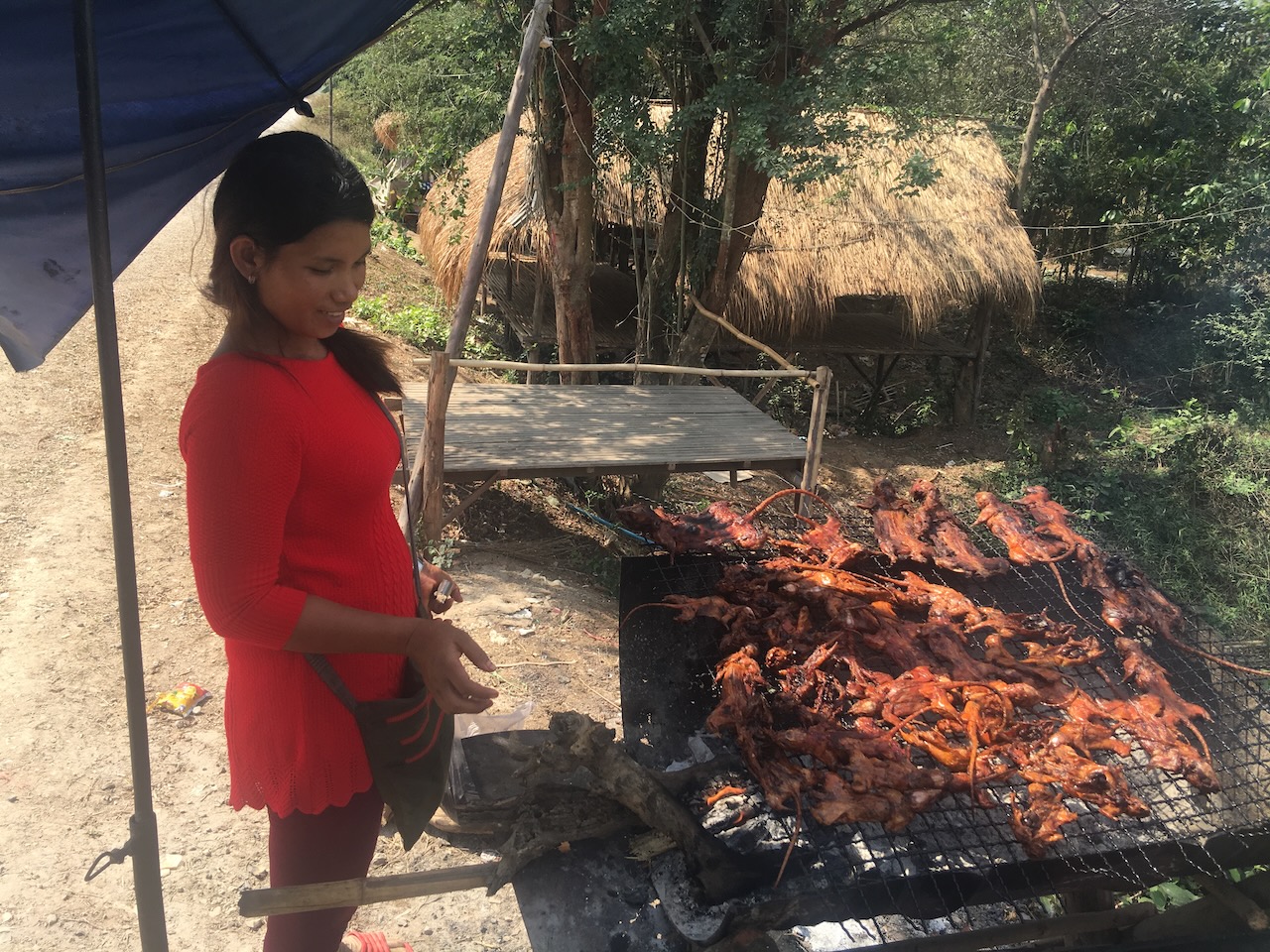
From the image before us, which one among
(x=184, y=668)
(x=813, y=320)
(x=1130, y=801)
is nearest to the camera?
(x=1130, y=801)

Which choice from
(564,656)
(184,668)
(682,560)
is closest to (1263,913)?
(682,560)

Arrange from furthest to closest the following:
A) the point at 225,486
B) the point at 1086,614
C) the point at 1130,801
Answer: the point at 1086,614, the point at 1130,801, the point at 225,486

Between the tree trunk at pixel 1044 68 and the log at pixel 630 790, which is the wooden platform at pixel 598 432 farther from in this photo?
the tree trunk at pixel 1044 68

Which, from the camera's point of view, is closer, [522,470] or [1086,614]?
[1086,614]

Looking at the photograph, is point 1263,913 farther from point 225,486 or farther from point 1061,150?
point 1061,150

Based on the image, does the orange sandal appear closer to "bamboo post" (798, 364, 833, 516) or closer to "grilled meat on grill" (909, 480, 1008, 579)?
"grilled meat on grill" (909, 480, 1008, 579)

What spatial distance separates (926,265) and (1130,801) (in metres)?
Answer: 9.26

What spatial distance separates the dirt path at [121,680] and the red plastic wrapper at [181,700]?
54 millimetres

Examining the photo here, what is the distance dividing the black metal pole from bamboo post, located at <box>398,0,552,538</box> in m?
2.35

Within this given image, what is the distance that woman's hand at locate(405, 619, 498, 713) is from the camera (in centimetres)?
160

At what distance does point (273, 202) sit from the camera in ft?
4.87

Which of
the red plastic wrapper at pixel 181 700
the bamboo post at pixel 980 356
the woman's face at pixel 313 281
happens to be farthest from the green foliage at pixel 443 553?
the bamboo post at pixel 980 356

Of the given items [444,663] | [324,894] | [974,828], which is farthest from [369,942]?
[974,828]

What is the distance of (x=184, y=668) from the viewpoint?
455cm
